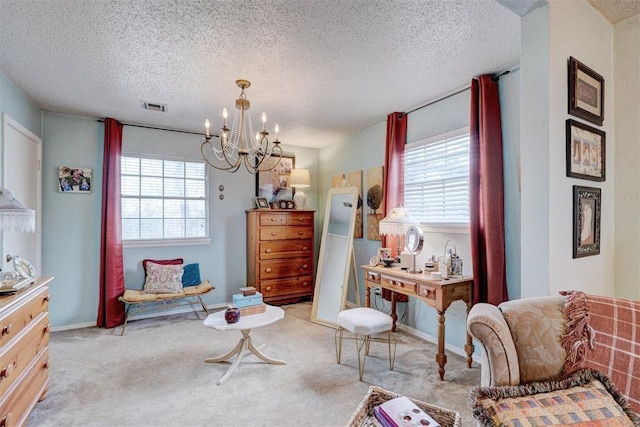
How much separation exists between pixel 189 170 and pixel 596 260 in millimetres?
4404

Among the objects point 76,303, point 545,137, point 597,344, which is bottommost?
point 76,303

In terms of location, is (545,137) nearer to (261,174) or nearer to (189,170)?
(261,174)

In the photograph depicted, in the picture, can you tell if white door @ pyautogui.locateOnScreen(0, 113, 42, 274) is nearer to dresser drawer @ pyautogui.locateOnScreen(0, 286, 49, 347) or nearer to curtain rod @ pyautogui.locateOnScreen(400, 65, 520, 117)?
dresser drawer @ pyautogui.locateOnScreen(0, 286, 49, 347)

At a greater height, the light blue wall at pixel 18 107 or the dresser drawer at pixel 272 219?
the light blue wall at pixel 18 107

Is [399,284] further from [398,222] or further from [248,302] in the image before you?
[248,302]

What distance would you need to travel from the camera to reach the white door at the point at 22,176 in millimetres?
2660

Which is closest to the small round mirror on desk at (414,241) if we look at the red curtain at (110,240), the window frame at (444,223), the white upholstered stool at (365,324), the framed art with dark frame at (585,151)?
the window frame at (444,223)

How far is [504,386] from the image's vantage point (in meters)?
1.14

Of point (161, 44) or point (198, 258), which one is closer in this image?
point (161, 44)

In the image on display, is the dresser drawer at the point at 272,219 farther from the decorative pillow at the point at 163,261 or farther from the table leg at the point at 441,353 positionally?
the table leg at the point at 441,353

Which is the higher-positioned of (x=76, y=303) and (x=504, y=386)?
(x=504, y=386)

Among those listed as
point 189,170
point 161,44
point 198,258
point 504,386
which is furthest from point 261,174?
point 504,386

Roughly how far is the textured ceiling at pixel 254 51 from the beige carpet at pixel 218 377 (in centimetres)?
246

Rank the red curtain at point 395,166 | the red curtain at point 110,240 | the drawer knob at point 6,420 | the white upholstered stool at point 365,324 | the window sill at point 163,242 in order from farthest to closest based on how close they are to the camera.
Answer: the window sill at point 163,242, the red curtain at point 110,240, the red curtain at point 395,166, the white upholstered stool at point 365,324, the drawer knob at point 6,420
